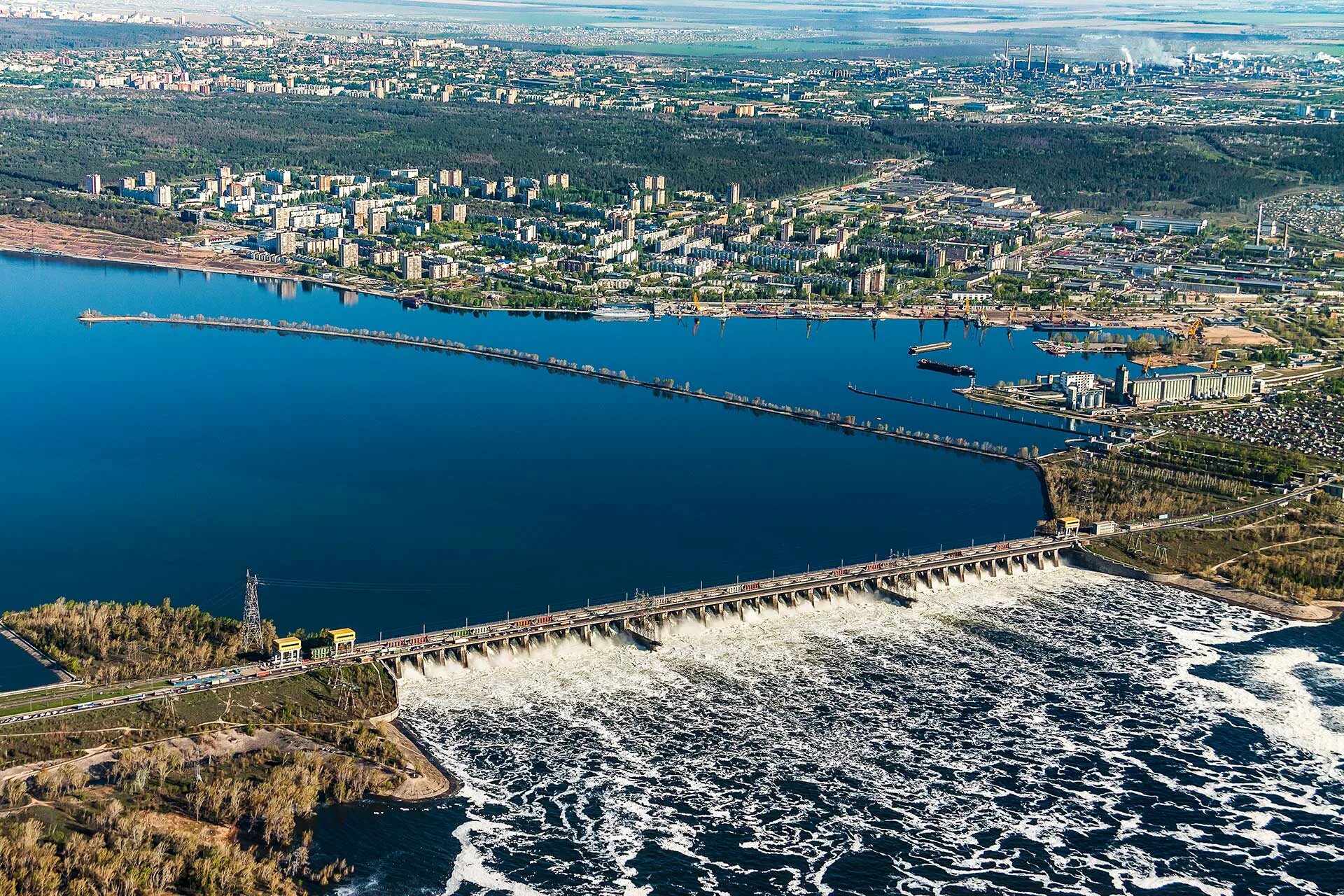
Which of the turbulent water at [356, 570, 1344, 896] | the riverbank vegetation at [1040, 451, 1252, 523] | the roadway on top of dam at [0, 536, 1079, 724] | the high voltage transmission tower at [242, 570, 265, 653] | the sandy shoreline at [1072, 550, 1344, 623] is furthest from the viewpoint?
the riverbank vegetation at [1040, 451, 1252, 523]

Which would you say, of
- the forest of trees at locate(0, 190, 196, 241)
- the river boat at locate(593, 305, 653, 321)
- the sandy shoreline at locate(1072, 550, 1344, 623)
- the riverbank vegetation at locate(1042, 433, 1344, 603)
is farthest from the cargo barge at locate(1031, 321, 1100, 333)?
the forest of trees at locate(0, 190, 196, 241)

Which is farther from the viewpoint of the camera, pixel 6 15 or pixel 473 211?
pixel 6 15

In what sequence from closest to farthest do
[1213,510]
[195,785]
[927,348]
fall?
[195,785] < [1213,510] < [927,348]

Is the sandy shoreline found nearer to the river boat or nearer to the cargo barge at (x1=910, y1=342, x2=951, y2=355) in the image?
the cargo barge at (x1=910, y1=342, x2=951, y2=355)

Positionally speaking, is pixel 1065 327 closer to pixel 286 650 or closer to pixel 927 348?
pixel 927 348

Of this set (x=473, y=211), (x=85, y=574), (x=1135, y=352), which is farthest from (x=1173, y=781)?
(x=473, y=211)

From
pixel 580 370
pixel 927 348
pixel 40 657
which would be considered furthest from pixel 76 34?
pixel 40 657

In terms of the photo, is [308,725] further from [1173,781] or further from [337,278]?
[337,278]
